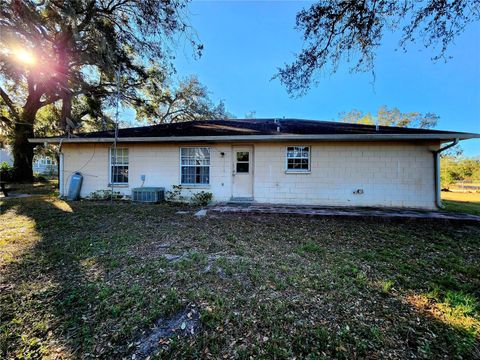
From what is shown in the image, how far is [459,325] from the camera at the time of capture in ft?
7.20

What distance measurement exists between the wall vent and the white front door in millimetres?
2953

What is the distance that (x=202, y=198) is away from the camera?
840cm

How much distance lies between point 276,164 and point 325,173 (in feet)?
6.04

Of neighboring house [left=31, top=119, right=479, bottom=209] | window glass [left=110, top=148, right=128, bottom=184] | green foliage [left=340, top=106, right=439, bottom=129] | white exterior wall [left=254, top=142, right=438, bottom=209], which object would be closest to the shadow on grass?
neighboring house [left=31, top=119, right=479, bottom=209]

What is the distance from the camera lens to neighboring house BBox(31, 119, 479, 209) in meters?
7.62

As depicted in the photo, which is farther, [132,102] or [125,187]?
[132,102]

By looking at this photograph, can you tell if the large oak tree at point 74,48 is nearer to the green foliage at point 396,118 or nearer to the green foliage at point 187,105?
the green foliage at point 187,105

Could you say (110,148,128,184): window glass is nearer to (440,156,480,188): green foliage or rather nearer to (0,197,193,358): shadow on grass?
(0,197,193,358): shadow on grass

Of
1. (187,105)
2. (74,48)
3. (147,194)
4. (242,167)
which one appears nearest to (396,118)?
(187,105)

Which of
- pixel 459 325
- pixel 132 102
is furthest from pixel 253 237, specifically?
pixel 132 102

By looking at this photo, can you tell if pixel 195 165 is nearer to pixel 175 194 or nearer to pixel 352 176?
pixel 175 194

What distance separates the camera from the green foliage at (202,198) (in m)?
8.38

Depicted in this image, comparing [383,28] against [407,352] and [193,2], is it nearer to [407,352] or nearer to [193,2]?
[193,2]

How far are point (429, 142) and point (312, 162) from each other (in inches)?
158
